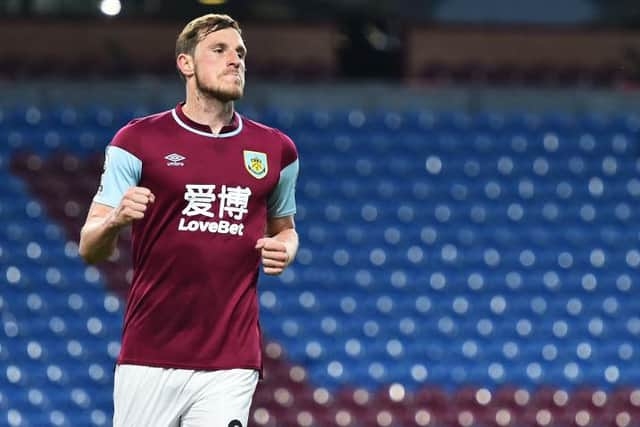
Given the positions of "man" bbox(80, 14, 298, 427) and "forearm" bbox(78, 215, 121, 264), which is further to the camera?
"man" bbox(80, 14, 298, 427)

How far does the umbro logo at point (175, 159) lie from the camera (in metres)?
2.99

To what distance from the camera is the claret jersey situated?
2980 mm

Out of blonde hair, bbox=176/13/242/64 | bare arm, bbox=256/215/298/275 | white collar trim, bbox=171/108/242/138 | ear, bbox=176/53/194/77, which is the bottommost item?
bare arm, bbox=256/215/298/275

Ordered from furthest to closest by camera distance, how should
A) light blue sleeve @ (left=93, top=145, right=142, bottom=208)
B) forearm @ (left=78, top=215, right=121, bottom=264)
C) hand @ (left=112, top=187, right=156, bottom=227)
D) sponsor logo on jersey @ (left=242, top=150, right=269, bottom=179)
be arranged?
1. sponsor logo on jersey @ (left=242, top=150, right=269, bottom=179)
2. light blue sleeve @ (left=93, top=145, right=142, bottom=208)
3. forearm @ (left=78, top=215, right=121, bottom=264)
4. hand @ (left=112, top=187, right=156, bottom=227)

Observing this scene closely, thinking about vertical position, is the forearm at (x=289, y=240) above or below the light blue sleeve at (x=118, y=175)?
below

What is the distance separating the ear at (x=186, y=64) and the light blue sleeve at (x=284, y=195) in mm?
356

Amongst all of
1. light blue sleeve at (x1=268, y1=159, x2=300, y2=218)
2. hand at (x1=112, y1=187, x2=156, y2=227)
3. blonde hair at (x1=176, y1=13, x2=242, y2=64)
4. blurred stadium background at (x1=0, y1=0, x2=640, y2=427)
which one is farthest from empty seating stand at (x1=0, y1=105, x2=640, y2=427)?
hand at (x1=112, y1=187, x2=156, y2=227)

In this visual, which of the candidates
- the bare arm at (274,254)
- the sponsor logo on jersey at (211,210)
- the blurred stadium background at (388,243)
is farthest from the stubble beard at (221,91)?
the blurred stadium background at (388,243)

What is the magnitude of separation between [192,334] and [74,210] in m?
5.72

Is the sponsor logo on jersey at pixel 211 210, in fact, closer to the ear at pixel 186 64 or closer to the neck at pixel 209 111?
the neck at pixel 209 111

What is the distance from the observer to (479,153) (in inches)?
350

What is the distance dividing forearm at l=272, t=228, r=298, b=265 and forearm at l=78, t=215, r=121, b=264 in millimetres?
430

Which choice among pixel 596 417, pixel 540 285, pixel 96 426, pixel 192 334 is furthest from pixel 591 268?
pixel 192 334

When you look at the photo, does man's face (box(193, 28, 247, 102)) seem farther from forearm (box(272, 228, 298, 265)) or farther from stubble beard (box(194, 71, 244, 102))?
forearm (box(272, 228, 298, 265))
